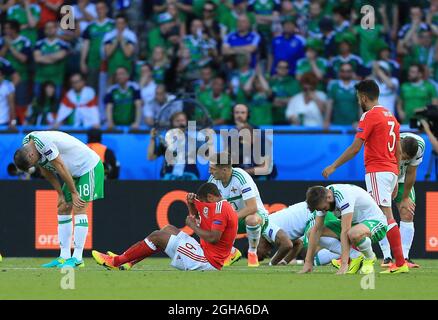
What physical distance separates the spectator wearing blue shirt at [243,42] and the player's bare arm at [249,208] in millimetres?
5789

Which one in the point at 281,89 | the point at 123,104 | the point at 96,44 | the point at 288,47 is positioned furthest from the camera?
Result: the point at 96,44

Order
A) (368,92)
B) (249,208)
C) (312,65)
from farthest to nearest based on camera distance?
(312,65), (249,208), (368,92)

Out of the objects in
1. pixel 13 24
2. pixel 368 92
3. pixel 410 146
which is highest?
pixel 13 24

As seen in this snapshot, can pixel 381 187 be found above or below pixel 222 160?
below

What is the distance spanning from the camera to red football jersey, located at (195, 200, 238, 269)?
43.7 feet

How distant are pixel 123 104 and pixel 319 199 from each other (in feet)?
24.9

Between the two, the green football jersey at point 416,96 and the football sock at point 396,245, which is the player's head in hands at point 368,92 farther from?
the green football jersey at point 416,96

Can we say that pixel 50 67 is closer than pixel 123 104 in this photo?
No

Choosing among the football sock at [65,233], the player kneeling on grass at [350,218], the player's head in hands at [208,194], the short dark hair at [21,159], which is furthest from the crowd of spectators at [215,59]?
the player kneeling on grass at [350,218]

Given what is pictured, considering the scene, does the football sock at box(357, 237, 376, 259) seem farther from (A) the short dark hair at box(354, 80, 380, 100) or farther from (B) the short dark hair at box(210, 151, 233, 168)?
(B) the short dark hair at box(210, 151, 233, 168)

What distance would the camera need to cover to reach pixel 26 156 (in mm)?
13891

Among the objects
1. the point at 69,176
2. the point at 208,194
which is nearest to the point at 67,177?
the point at 69,176

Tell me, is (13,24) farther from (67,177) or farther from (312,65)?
(67,177)

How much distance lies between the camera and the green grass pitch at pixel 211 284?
10.8 metres
